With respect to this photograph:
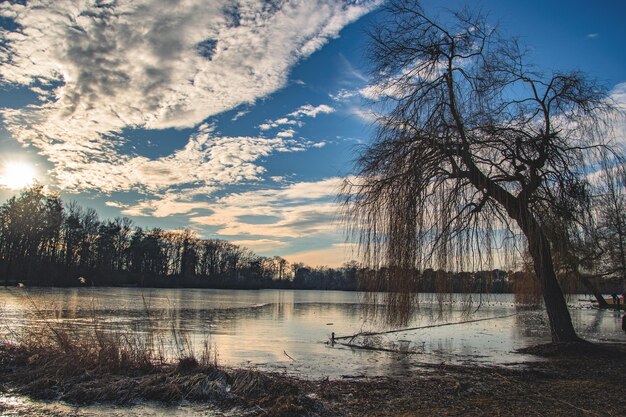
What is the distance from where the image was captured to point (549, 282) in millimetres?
11727

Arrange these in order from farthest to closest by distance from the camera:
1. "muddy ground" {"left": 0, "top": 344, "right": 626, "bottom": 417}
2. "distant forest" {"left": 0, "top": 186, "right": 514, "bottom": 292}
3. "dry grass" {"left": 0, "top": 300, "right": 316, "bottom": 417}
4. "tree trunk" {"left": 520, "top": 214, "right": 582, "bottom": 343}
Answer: "distant forest" {"left": 0, "top": 186, "right": 514, "bottom": 292} → "tree trunk" {"left": 520, "top": 214, "right": 582, "bottom": 343} → "dry grass" {"left": 0, "top": 300, "right": 316, "bottom": 417} → "muddy ground" {"left": 0, "top": 344, "right": 626, "bottom": 417}

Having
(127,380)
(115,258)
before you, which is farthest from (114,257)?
(127,380)

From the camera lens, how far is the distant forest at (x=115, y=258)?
57.9m

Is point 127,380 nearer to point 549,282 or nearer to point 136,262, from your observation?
point 549,282

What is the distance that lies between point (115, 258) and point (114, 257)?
1.83 feet

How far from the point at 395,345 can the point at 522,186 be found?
261 inches

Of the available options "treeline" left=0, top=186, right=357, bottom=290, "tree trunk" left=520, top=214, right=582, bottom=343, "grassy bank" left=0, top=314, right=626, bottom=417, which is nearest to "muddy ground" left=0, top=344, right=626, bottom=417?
"grassy bank" left=0, top=314, right=626, bottom=417

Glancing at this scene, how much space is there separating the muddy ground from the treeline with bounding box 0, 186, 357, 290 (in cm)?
2896

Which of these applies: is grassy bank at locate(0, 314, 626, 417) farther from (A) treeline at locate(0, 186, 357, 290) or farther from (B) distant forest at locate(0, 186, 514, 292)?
(A) treeline at locate(0, 186, 357, 290)

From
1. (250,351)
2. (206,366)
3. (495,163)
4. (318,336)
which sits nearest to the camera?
(206,366)

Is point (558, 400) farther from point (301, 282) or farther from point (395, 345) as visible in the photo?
point (301, 282)

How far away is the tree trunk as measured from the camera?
10234 millimetres

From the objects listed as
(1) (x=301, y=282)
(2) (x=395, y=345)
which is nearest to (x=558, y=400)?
(2) (x=395, y=345)

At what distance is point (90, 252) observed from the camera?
82500mm
